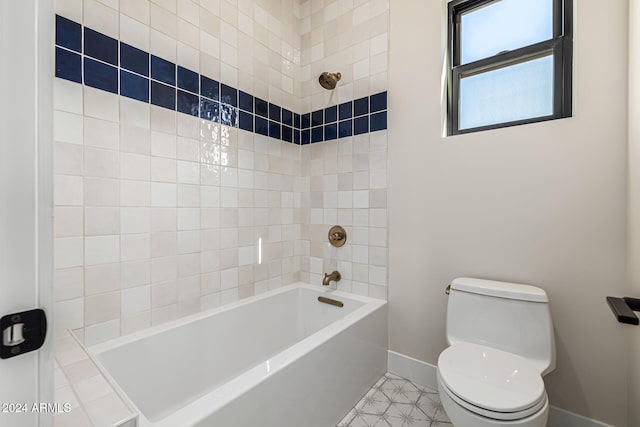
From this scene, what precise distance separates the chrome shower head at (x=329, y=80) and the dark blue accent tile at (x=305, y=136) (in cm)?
38

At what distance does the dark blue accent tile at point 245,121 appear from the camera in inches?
72.5

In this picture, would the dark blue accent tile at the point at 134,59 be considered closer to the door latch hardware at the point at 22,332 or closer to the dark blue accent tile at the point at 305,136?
the dark blue accent tile at the point at 305,136

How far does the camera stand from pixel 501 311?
135 cm

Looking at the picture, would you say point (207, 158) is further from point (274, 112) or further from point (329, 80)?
point (329, 80)

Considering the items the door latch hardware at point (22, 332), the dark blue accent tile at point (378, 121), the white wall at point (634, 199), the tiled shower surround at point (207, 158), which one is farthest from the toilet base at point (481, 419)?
the dark blue accent tile at point (378, 121)

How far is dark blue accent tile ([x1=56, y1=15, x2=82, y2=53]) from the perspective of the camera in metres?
1.15

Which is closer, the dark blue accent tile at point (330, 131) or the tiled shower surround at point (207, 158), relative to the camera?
the tiled shower surround at point (207, 158)

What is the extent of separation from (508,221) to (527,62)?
88 centimetres

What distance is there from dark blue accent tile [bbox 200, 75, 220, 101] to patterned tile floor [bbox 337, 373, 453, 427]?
6.38 ft

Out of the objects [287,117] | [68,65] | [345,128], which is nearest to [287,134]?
[287,117]

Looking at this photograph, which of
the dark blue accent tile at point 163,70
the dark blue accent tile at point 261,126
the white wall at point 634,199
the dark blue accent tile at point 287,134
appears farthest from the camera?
the dark blue accent tile at point 287,134

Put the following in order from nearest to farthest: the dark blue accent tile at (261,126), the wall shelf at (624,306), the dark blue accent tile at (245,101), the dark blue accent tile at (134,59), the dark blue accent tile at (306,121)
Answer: the wall shelf at (624,306)
the dark blue accent tile at (134,59)
the dark blue accent tile at (245,101)
the dark blue accent tile at (261,126)
the dark blue accent tile at (306,121)

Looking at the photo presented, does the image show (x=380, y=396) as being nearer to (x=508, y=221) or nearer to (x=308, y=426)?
(x=308, y=426)

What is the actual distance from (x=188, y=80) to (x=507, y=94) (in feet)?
5.90
